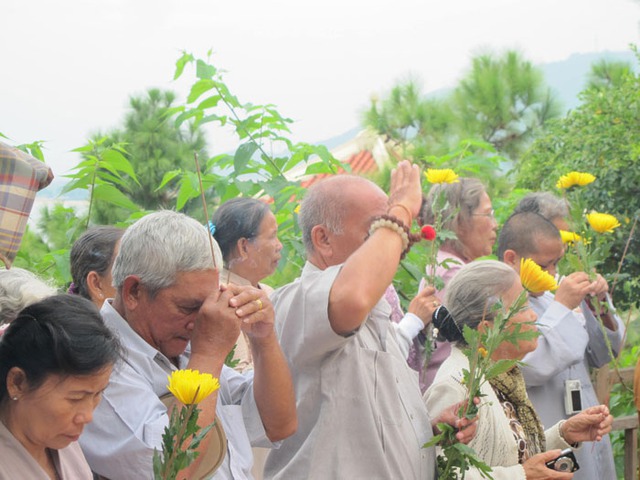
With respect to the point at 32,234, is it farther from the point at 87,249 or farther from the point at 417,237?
the point at 417,237

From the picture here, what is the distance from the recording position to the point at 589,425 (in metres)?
3.42

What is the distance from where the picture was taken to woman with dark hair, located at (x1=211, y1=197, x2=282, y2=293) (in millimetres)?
3959

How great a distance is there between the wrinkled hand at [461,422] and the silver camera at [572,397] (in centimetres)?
130

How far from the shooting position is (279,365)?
254cm

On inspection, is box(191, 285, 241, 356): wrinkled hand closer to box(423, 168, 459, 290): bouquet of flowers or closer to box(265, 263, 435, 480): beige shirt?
box(265, 263, 435, 480): beige shirt

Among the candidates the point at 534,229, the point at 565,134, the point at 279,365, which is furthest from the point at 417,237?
the point at 565,134

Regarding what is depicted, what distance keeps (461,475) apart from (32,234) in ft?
15.7

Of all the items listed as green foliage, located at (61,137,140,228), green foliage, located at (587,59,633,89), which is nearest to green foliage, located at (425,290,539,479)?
green foliage, located at (61,137,140,228)

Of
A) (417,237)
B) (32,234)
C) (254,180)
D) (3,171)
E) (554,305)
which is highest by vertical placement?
(3,171)

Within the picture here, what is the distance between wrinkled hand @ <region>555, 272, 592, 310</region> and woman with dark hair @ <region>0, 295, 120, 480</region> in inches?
87.0

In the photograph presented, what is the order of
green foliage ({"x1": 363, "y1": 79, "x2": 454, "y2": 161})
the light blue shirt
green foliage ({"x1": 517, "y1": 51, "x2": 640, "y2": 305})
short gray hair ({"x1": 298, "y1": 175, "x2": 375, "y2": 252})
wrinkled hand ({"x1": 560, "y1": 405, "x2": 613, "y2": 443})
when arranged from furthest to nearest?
green foliage ({"x1": 363, "y1": 79, "x2": 454, "y2": 161}) → green foliage ({"x1": 517, "y1": 51, "x2": 640, "y2": 305}) → wrinkled hand ({"x1": 560, "y1": 405, "x2": 613, "y2": 443}) → short gray hair ({"x1": 298, "y1": 175, "x2": 375, "y2": 252}) → the light blue shirt

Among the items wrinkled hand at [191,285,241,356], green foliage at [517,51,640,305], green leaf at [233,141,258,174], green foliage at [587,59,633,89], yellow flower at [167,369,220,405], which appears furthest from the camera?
green foliage at [587,59,633,89]

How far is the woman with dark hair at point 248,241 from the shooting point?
13.0 ft

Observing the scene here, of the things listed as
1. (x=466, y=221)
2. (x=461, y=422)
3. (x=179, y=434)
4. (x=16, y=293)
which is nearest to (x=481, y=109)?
(x=466, y=221)
